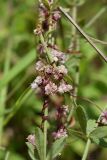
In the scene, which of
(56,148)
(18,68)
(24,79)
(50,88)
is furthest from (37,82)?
(24,79)

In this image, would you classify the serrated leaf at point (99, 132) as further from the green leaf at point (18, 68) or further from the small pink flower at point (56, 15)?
the green leaf at point (18, 68)

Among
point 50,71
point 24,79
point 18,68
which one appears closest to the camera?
point 50,71

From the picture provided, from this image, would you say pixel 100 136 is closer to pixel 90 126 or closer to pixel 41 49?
pixel 90 126

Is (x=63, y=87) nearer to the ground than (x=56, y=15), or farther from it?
nearer to the ground

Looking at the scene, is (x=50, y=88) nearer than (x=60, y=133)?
Yes

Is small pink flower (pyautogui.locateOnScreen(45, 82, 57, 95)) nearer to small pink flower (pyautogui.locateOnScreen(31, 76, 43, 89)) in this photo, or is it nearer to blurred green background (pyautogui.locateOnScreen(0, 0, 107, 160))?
small pink flower (pyautogui.locateOnScreen(31, 76, 43, 89))

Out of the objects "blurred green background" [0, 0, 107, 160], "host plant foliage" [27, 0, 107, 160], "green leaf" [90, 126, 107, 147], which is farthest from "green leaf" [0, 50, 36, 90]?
"green leaf" [90, 126, 107, 147]

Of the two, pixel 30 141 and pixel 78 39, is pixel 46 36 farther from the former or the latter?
pixel 78 39

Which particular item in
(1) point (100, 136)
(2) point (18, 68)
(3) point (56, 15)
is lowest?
(1) point (100, 136)

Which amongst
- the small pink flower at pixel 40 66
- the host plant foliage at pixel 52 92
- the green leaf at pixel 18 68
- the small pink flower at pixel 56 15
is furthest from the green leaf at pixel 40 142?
the green leaf at pixel 18 68
